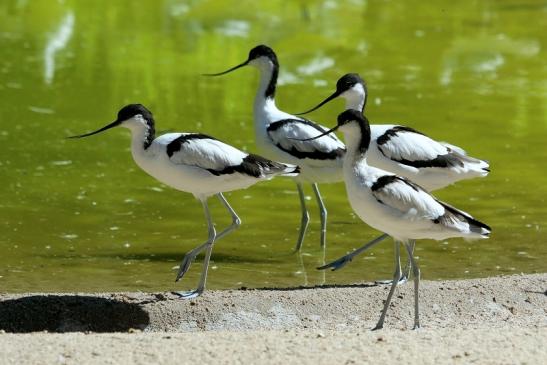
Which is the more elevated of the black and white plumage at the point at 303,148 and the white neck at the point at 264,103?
the white neck at the point at 264,103

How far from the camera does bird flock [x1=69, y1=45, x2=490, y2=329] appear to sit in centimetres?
→ 644

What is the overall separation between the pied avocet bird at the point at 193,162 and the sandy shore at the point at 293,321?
0.51 meters

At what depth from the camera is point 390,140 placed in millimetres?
7773

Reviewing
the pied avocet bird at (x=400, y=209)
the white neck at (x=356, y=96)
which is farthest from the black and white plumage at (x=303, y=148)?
the pied avocet bird at (x=400, y=209)

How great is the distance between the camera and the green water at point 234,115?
828 cm

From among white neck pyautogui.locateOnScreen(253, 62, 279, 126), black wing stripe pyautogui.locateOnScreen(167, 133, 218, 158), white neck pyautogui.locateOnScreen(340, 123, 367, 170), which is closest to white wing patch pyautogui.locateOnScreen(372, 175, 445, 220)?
white neck pyautogui.locateOnScreen(340, 123, 367, 170)

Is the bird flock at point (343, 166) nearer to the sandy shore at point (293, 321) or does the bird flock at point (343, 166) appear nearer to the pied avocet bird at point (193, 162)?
the pied avocet bird at point (193, 162)

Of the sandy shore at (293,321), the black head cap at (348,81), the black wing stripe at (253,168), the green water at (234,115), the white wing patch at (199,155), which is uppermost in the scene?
the black head cap at (348,81)

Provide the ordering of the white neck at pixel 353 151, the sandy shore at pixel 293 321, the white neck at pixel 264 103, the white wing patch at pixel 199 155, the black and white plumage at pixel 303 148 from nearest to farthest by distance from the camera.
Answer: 1. the sandy shore at pixel 293 321
2. the white neck at pixel 353 151
3. the white wing patch at pixel 199 155
4. the black and white plumage at pixel 303 148
5. the white neck at pixel 264 103

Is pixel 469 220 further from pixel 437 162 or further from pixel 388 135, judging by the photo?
pixel 388 135

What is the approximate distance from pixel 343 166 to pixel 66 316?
5.40 feet

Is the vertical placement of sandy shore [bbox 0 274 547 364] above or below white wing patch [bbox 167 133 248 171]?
below

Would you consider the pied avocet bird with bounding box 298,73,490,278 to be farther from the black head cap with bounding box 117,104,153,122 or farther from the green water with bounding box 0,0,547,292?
the black head cap with bounding box 117,104,153,122

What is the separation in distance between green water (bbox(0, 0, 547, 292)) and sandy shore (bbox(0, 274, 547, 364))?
0.77 meters
